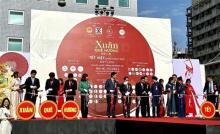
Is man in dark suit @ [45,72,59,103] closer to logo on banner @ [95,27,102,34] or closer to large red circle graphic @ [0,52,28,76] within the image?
large red circle graphic @ [0,52,28,76]

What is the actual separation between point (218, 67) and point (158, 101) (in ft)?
166

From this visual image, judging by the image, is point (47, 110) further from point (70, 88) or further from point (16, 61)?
point (16, 61)

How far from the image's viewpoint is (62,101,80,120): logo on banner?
12375mm

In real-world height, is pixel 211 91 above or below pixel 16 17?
below

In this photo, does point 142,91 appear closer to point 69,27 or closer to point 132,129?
point 132,129

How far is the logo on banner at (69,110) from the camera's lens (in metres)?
12.4

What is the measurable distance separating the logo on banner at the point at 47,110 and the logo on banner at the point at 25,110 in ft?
0.84

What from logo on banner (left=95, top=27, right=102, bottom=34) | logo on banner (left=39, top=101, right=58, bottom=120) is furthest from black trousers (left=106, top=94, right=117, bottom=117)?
logo on banner (left=95, top=27, right=102, bottom=34)

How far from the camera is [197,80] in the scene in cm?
1972

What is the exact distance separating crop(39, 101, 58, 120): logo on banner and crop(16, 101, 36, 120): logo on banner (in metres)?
0.26

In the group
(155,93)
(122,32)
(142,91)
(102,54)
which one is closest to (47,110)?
(142,91)

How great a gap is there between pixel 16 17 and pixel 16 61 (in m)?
13.8

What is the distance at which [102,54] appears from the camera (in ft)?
59.2

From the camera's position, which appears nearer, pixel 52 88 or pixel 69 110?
pixel 69 110
